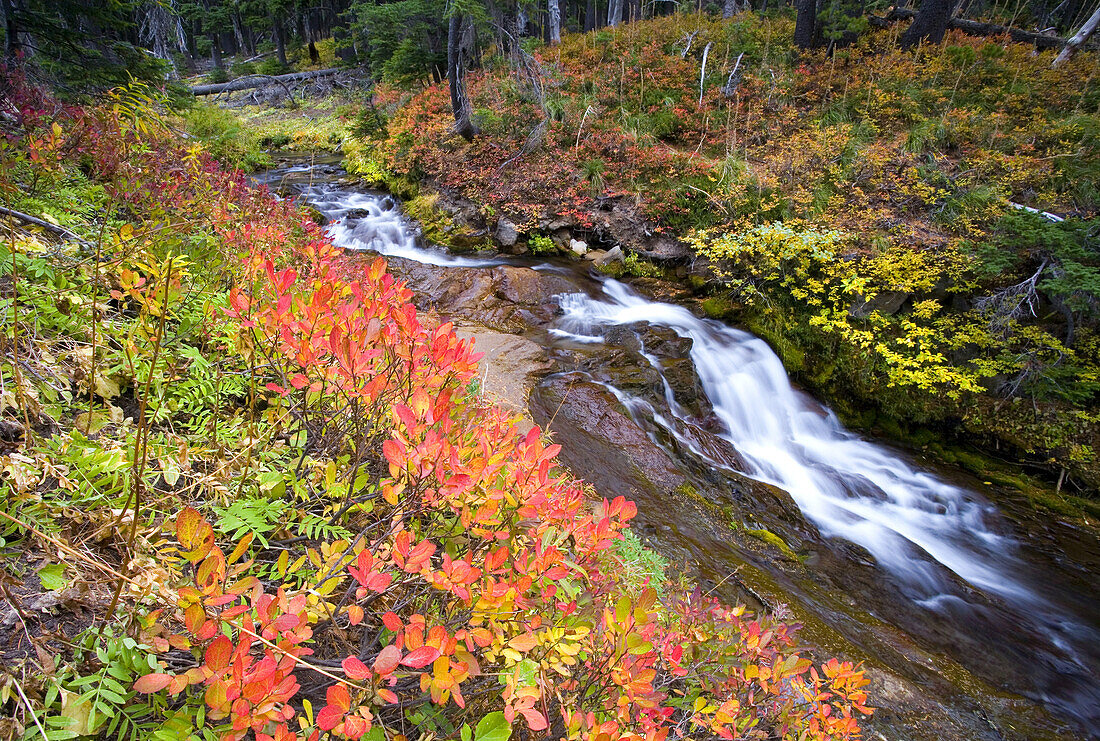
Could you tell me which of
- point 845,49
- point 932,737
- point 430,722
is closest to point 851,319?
point 932,737

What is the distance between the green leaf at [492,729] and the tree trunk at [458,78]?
1069 centimetres

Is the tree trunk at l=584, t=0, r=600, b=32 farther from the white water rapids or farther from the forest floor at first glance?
the white water rapids

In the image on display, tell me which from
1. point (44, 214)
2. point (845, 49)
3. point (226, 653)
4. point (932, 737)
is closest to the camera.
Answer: point (226, 653)

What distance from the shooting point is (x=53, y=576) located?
1.18 metres

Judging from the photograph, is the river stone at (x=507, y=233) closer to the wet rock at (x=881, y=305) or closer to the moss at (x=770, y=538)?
the wet rock at (x=881, y=305)

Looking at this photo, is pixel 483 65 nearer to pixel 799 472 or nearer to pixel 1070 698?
pixel 799 472

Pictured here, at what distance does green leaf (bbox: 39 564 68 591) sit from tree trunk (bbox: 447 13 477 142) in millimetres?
10311

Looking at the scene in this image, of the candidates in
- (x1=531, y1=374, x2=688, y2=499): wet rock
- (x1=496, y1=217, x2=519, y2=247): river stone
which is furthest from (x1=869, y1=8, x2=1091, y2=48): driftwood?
(x1=531, y1=374, x2=688, y2=499): wet rock

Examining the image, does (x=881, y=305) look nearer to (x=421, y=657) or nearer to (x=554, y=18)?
(x=421, y=657)

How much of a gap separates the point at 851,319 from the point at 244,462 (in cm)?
781

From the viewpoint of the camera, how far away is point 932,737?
123 inches

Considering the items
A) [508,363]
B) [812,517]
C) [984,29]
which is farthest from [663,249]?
[984,29]

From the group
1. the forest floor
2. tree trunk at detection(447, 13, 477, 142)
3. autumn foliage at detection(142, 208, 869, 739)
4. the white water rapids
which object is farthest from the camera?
tree trunk at detection(447, 13, 477, 142)

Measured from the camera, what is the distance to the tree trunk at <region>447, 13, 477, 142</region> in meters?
9.44
